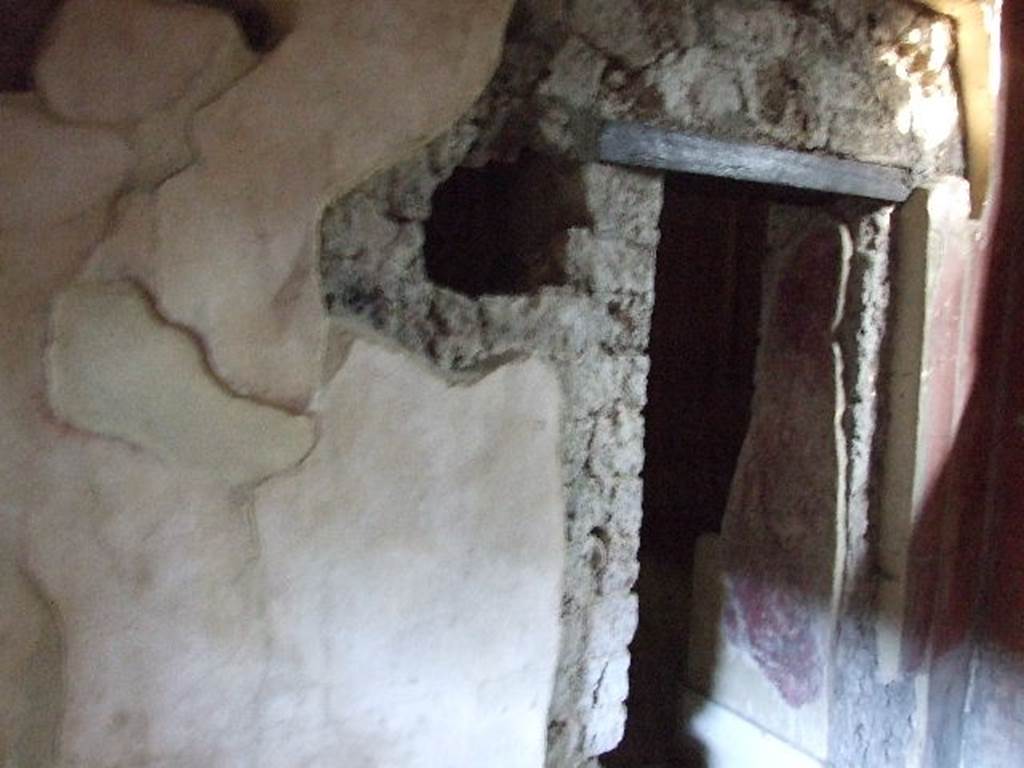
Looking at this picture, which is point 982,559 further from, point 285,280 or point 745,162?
point 285,280

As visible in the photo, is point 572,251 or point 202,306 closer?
point 202,306

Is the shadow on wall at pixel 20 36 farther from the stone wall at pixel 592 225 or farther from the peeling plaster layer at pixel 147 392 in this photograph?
the stone wall at pixel 592 225

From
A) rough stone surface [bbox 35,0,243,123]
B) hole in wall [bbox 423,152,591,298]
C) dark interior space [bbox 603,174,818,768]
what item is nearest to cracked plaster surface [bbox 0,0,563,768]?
rough stone surface [bbox 35,0,243,123]

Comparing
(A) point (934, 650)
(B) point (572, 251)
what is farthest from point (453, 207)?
(A) point (934, 650)

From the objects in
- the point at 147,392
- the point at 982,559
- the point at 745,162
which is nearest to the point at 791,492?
the point at 982,559

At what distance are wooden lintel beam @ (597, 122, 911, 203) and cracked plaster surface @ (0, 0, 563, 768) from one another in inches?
11.1

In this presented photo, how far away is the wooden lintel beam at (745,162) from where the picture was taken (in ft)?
4.69

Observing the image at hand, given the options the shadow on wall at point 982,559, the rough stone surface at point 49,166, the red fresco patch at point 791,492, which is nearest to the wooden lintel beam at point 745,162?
the red fresco patch at point 791,492

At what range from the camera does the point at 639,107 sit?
1.47m

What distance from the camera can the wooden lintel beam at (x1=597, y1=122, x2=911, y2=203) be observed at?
4.69 feet

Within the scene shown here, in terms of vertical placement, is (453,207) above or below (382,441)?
above

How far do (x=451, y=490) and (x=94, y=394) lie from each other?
500 mm

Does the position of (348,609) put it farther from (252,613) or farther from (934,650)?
(934,650)

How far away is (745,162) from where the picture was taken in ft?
5.19
